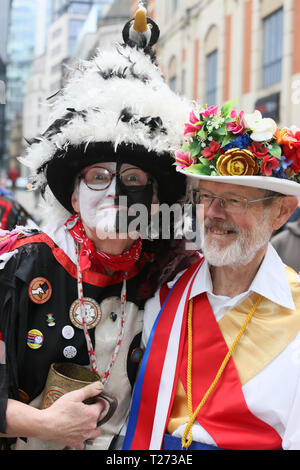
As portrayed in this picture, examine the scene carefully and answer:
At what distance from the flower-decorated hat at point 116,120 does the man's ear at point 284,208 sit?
490mm

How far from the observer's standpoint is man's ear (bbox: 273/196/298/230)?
203 centimetres

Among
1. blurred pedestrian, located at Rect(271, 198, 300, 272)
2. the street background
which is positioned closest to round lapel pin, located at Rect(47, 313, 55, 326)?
blurred pedestrian, located at Rect(271, 198, 300, 272)

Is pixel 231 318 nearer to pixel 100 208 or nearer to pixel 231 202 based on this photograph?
pixel 231 202

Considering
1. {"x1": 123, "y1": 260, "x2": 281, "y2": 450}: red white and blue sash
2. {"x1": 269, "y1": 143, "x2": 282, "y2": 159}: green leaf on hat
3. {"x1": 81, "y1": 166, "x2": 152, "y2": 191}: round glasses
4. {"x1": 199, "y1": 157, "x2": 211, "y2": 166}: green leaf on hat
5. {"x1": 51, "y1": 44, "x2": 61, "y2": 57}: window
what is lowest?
{"x1": 123, "y1": 260, "x2": 281, "y2": 450}: red white and blue sash

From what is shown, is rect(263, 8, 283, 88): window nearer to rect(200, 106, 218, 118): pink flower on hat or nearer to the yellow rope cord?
rect(200, 106, 218, 118): pink flower on hat

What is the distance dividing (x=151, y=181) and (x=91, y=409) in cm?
100

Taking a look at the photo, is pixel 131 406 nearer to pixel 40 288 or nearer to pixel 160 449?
pixel 160 449

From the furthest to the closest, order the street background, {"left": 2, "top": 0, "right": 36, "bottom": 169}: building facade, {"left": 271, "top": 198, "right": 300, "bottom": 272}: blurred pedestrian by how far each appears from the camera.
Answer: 1. the street background
2. {"left": 2, "top": 0, "right": 36, "bottom": 169}: building facade
3. {"left": 271, "top": 198, "right": 300, "bottom": 272}: blurred pedestrian

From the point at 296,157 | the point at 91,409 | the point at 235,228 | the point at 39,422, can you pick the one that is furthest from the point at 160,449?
the point at 296,157

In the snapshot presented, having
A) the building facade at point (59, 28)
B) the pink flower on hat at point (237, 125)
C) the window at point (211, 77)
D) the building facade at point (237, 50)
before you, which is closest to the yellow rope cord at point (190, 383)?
the pink flower on hat at point (237, 125)

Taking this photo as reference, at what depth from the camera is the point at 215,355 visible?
1917mm

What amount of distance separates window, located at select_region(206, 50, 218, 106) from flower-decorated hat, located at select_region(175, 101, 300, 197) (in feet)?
38.1

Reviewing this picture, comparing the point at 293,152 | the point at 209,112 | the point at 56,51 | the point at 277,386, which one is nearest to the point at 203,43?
the point at 56,51

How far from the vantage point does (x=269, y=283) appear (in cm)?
193
